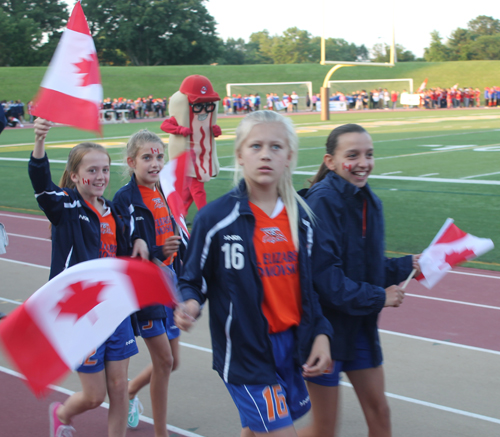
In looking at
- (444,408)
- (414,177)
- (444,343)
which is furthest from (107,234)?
(414,177)

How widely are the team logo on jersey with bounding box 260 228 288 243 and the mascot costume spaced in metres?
6.67

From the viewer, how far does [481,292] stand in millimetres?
6656

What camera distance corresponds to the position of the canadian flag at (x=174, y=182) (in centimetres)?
377

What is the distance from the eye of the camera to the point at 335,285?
9.07ft

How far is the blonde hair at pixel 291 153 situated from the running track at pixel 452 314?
2.04 m

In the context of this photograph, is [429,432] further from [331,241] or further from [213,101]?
[213,101]

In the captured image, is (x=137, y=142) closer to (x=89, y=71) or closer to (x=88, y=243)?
(x=89, y=71)

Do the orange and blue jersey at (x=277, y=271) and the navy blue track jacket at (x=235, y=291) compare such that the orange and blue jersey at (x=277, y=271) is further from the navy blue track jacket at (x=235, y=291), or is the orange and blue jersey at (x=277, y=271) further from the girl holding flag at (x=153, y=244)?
the girl holding flag at (x=153, y=244)

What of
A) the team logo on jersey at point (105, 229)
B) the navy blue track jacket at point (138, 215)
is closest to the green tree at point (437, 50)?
the navy blue track jacket at point (138, 215)

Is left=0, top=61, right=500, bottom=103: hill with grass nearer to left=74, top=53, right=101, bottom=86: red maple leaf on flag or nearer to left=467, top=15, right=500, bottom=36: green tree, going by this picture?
left=74, top=53, right=101, bottom=86: red maple leaf on flag

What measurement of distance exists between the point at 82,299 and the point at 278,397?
2.93ft

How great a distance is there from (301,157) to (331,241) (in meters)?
17.0

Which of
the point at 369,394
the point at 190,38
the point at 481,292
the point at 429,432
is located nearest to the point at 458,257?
the point at 369,394

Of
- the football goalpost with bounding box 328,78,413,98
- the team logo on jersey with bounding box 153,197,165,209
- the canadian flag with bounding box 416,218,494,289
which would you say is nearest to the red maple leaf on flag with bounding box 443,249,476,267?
the canadian flag with bounding box 416,218,494,289
